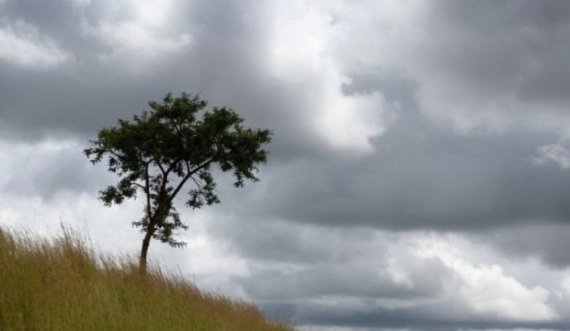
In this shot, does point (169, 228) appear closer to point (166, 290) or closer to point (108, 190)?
point (108, 190)

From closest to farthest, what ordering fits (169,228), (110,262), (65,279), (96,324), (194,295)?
(96,324) < (65,279) < (110,262) < (194,295) < (169,228)

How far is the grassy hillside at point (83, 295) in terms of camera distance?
1488 cm

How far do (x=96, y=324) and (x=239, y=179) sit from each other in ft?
81.9

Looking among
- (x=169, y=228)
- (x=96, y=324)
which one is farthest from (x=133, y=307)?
(x=169, y=228)

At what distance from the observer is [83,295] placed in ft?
54.4

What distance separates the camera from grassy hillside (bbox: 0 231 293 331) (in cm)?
1488

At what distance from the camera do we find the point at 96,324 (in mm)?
15469

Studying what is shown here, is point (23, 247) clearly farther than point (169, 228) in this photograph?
No

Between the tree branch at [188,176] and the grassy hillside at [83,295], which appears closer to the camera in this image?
the grassy hillside at [83,295]

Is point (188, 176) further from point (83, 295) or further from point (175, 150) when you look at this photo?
point (83, 295)

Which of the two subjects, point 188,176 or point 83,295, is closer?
point 83,295

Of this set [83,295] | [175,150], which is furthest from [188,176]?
[83,295]

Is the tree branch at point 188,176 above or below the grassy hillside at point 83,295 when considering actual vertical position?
above

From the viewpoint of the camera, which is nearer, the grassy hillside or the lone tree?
the grassy hillside
